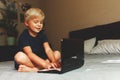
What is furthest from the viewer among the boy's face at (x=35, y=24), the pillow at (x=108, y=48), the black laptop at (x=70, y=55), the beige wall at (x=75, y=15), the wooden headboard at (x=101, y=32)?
the beige wall at (x=75, y=15)

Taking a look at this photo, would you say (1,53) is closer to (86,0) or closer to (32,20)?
(86,0)

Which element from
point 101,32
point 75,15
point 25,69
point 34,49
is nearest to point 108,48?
point 101,32

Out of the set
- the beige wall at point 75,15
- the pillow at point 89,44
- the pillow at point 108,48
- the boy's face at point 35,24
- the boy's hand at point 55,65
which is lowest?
the pillow at point 89,44

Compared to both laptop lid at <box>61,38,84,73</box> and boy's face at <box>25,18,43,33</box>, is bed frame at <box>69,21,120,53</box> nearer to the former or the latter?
laptop lid at <box>61,38,84,73</box>

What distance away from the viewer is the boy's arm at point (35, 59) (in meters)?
1.91

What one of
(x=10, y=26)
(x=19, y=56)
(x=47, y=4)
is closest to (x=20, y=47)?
(x=19, y=56)

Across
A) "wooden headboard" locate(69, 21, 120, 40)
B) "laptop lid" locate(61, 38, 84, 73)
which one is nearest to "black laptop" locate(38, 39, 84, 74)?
"laptop lid" locate(61, 38, 84, 73)

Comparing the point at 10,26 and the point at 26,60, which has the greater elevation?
the point at 26,60

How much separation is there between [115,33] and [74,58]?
7.78ft

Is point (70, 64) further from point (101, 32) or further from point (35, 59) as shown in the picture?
point (101, 32)

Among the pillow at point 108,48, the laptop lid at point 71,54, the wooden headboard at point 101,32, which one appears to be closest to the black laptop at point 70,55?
the laptop lid at point 71,54

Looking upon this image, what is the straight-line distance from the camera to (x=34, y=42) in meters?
2.07

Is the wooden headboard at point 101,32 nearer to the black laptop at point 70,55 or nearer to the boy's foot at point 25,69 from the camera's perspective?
the black laptop at point 70,55

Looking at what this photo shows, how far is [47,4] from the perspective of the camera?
17.3ft
